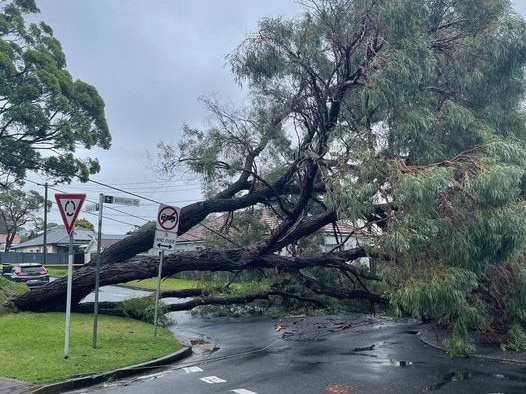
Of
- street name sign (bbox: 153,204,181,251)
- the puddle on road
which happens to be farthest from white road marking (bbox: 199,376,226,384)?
street name sign (bbox: 153,204,181,251)

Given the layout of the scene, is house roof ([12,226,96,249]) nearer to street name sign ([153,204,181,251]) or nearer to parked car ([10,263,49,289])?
parked car ([10,263,49,289])

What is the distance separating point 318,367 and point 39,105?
621 inches

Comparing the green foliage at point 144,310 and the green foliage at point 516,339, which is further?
the green foliage at point 144,310

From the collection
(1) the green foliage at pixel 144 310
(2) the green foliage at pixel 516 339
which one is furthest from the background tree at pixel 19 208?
(2) the green foliage at pixel 516 339

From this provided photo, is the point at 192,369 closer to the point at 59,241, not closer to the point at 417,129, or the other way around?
the point at 417,129

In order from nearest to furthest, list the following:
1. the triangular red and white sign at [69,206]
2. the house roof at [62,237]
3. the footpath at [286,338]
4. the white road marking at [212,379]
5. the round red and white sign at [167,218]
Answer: the footpath at [286,338]
the white road marking at [212,379]
the triangular red and white sign at [69,206]
the round red and white sign at [167,218]
the house roof at [62,237]

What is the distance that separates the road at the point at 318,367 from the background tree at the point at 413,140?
3.27ft

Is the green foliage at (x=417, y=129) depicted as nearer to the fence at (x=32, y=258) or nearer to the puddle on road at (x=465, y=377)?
the puddle on road at (x=465, y=377)

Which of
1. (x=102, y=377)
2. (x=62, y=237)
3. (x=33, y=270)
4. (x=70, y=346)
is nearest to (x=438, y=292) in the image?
(x=102, y=377)

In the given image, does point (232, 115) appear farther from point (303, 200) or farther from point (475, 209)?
point (475, 209)

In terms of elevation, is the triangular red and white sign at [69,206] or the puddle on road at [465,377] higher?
the triangular red and white sign at [69,206]

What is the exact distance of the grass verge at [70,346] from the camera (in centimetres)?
884

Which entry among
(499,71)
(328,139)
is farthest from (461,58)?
(328,139)

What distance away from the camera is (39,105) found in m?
21.2
